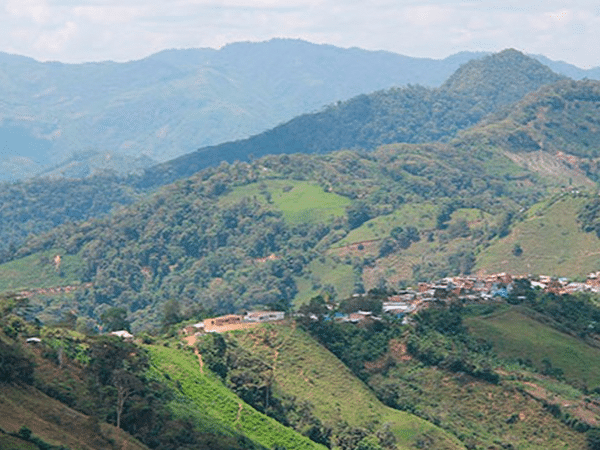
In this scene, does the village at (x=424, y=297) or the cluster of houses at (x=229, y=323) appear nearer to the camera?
the cluster of houses at (x=229, y=323)

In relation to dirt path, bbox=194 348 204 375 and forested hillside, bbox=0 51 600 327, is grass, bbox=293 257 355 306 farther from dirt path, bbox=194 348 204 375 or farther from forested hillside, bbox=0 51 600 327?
dirt path, bbox=194 348 204 375

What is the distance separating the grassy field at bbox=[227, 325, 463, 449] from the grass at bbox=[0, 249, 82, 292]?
70312 mm

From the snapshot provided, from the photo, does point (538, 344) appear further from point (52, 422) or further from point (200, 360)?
point (52, 422)

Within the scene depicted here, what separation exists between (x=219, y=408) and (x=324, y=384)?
32.4 feet

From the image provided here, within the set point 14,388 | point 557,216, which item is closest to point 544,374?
point 14,388

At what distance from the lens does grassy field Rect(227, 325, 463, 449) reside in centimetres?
5762

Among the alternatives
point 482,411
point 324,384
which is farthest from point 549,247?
point 324,384

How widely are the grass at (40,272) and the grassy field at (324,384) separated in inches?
2768

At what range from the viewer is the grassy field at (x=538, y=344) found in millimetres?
66625

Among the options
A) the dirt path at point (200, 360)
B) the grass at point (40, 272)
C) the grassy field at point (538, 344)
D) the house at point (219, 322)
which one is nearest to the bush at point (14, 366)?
the dirt path at point (200, 360)

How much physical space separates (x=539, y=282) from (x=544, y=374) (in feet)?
81.7

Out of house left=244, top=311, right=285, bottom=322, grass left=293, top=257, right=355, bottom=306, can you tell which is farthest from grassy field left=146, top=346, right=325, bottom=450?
grass left=293, top=257, right=355, bottom=306

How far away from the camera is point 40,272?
450 feet

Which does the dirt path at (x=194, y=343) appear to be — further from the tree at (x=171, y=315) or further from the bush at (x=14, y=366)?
the bush at (x=14, y=366)
